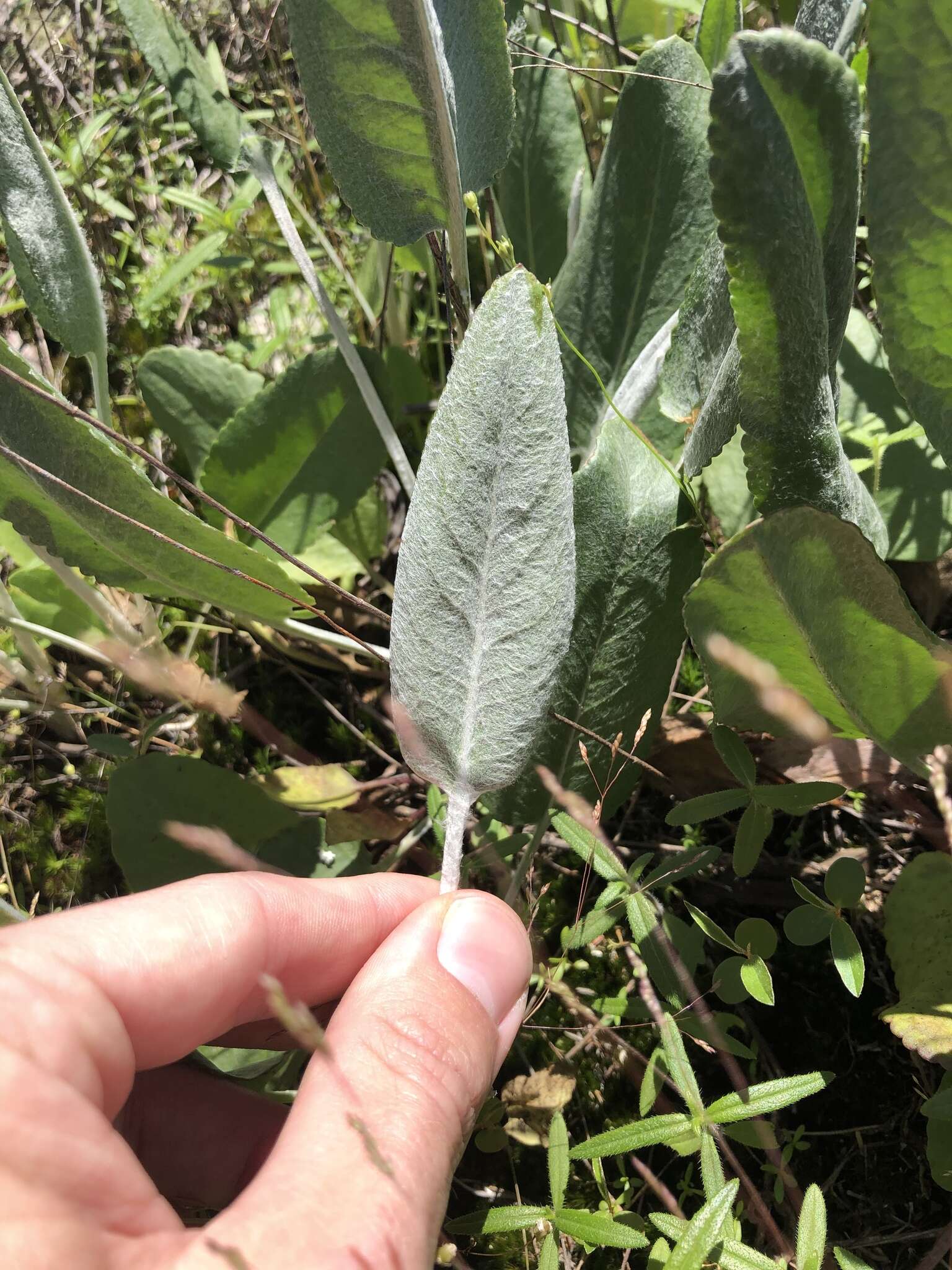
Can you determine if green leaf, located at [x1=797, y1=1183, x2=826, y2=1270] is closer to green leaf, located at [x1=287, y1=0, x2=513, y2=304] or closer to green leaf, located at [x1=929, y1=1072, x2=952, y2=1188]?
green leaf, located at [x1=929, y1=1072, x2=952, y2=1188]

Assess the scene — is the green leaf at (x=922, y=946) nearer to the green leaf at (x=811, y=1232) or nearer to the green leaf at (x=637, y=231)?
the green leaf at (x=811, y=1232)

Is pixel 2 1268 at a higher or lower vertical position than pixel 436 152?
lower

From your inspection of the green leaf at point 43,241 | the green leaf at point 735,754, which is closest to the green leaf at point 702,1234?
the green leaf at point 735,754

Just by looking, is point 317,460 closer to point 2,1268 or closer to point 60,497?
point 60,497

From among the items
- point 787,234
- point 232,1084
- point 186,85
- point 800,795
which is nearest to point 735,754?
point 800,795

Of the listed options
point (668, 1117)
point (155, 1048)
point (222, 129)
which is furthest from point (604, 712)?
point (222, 129)

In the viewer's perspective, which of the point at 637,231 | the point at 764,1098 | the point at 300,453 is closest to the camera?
the point at 764,1098

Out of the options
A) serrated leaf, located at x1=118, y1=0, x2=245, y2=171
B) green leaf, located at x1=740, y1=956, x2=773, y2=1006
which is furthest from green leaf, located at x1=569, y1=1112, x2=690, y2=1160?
serrated leaf, located at x1=118, y1=0, x2=245, y2=171

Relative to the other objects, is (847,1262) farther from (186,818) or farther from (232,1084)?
(186,818)
